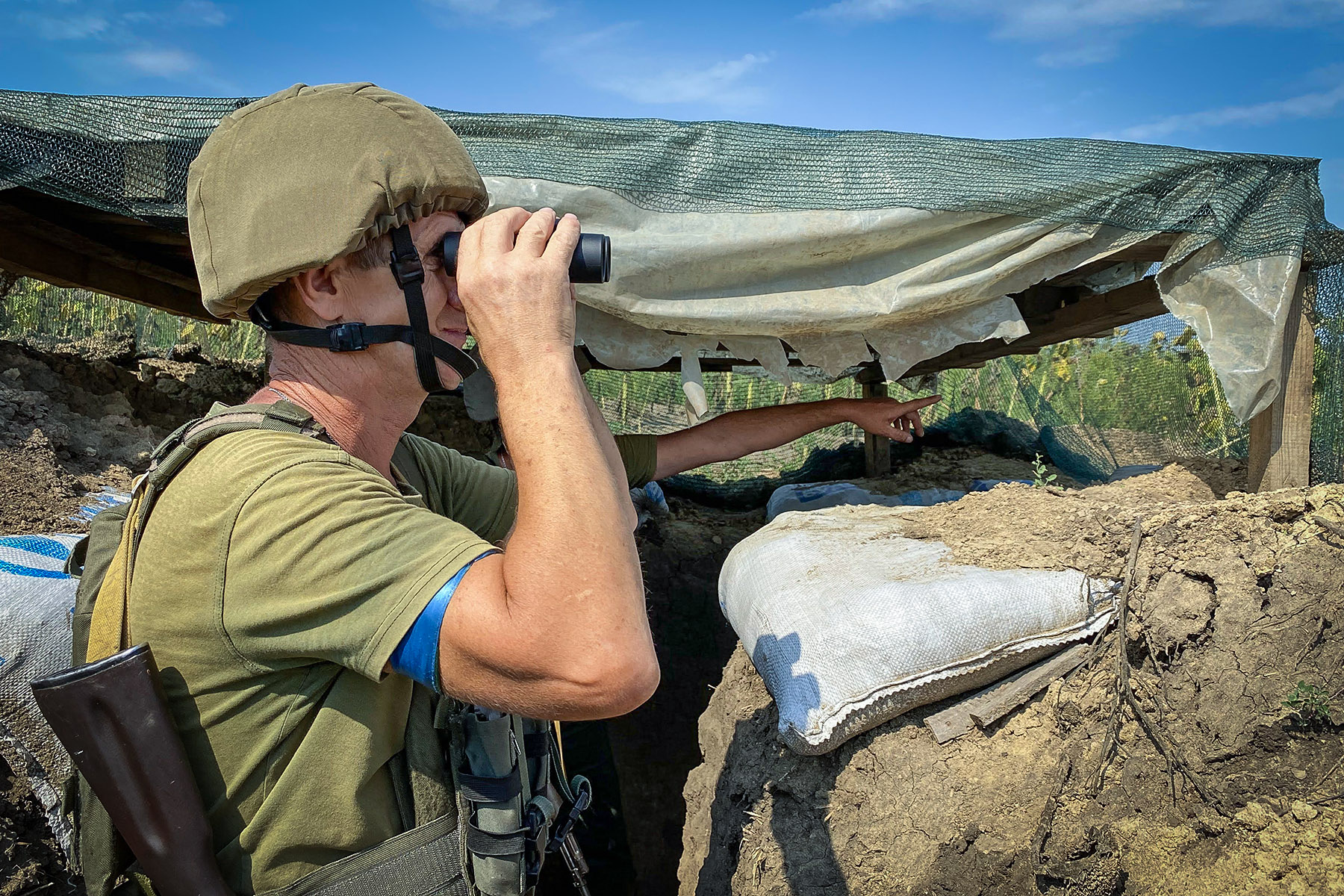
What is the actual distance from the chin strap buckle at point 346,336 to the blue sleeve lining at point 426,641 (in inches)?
17.1

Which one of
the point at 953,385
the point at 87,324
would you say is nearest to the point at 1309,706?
the point at 953,385

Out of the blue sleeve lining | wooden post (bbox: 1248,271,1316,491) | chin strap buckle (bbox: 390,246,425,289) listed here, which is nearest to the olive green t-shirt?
the blue sleeve lining

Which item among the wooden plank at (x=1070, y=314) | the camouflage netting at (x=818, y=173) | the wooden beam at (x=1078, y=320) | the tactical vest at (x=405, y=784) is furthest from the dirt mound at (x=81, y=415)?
the wooden beam at (x=1078, y=320)

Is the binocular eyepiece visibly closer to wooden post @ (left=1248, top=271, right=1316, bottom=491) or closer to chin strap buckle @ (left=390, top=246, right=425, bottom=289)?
chin strap buckle @ (left=390, top=246, right=425, bottom=289)

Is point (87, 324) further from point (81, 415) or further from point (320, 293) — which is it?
point (320, 293)

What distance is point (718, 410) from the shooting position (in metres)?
6.01

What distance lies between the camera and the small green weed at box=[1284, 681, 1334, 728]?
169cm

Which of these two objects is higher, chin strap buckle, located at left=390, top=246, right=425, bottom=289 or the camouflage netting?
the camouflage netting

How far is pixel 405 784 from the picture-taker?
1.17 m

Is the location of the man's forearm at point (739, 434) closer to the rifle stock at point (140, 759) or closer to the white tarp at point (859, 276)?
the white tarp at point (859, 276)

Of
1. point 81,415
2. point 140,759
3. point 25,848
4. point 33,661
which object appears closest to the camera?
point 140,759

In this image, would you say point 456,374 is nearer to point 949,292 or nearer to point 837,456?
point 949,292

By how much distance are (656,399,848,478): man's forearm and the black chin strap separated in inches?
43.7

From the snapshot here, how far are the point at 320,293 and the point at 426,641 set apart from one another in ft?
1.82
